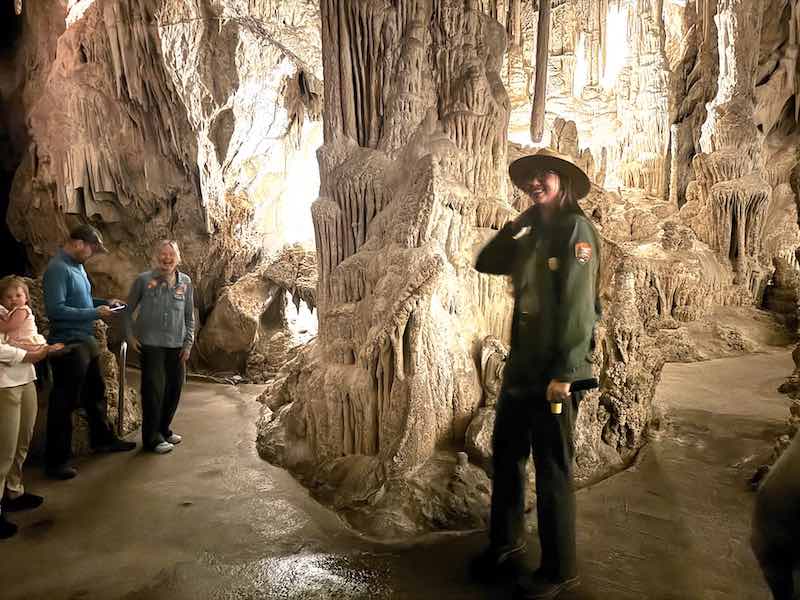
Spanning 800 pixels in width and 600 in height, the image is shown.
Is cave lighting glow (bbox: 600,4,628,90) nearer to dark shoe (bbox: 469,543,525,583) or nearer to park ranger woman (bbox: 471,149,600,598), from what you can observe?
park ranger woman (bbox: 471,149,600,598)

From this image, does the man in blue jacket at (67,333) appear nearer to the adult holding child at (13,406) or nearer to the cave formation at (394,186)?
the adult holding child at (13,406)

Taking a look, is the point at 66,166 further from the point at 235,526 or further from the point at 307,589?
the point at 307,589

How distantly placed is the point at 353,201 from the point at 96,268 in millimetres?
5218

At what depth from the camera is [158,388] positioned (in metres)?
4.53

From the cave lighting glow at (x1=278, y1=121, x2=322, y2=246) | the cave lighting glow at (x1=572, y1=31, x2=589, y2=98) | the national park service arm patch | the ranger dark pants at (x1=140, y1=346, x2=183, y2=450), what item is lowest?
the ranger dark pants at (x1=140, y1=346, x2=183, y2=450)

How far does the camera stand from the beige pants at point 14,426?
3.18 meters

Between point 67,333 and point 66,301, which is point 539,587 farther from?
point 66,301

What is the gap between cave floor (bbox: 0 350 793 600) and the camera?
A: 2.71m

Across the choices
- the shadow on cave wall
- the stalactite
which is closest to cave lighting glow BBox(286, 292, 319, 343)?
the shadow on cave wall

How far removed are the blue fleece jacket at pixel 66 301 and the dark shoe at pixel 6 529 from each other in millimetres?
1278

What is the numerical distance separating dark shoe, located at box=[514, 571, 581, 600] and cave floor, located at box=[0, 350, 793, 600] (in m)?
0.12

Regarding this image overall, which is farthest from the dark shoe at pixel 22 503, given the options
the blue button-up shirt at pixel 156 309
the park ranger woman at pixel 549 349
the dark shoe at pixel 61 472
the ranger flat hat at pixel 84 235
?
the park ranger woman at pixel 549 349

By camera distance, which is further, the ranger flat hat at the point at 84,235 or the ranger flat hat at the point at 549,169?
the ranger flat hat at the point at 84,235

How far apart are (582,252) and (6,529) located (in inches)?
134
